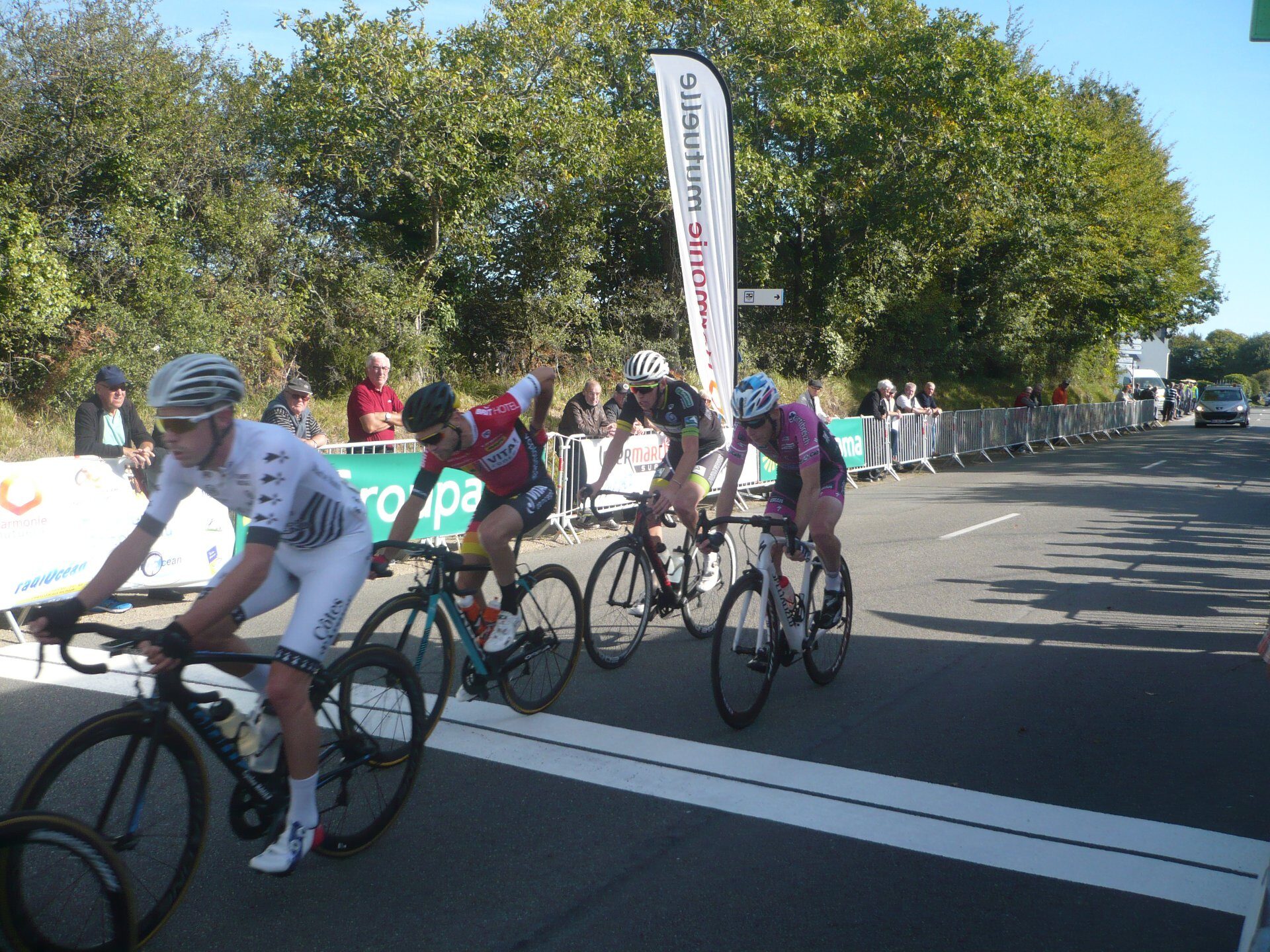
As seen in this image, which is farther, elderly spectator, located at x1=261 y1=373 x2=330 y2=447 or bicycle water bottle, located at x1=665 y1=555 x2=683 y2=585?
elderly spectator, located at x1=261 y1=373 x2=330 y2=447

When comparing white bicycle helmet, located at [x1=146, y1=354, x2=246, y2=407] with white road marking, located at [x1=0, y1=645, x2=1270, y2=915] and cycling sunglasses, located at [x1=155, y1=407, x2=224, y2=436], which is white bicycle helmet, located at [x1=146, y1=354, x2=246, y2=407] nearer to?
cycling sunglasses, located at [x1=155, y1=407, x2=224, y2=436]

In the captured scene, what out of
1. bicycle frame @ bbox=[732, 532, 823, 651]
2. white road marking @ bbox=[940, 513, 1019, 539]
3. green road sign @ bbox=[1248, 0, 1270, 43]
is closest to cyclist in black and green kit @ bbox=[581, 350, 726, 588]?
bicycle frame @ bbox=[732, 532, 823, 651]

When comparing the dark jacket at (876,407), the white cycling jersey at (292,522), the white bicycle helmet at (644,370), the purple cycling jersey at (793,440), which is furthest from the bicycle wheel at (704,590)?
the dark jacket at (876,407)

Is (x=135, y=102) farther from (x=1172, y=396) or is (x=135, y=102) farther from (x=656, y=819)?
(x=1172, y=396)

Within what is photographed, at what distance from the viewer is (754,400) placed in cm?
550

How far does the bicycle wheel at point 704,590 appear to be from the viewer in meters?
7.12

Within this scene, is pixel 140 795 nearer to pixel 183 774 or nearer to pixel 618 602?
pixel 183 774

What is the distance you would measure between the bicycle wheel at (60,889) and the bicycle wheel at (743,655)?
295 cm

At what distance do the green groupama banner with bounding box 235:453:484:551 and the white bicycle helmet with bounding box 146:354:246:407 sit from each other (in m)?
5.90

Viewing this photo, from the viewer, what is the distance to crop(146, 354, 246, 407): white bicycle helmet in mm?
3184

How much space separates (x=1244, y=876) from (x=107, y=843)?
387cm

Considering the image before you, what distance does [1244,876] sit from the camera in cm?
374

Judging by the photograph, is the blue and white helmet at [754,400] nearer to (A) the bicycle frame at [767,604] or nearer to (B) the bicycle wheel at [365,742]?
(A) the bicycle frame at [767,604]

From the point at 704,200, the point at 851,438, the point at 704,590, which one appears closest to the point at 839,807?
the point at 704,590
